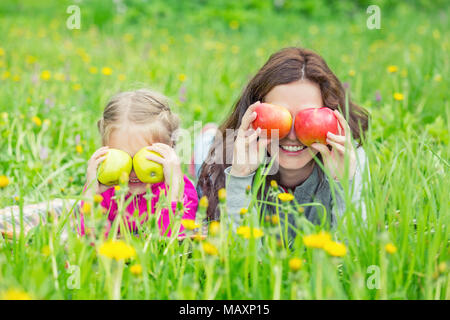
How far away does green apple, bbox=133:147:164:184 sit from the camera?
1.80 m

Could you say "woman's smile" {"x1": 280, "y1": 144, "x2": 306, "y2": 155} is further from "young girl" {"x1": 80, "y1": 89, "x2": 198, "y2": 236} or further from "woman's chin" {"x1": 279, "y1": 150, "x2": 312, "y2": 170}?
"young girl" {"x1": 80, "y1": 89, "x2": 198, "y2": 236}

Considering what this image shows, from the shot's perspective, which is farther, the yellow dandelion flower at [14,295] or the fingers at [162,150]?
the fingers at [162,150]

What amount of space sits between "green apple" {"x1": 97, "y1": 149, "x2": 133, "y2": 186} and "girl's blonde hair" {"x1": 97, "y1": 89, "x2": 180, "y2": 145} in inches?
9.4

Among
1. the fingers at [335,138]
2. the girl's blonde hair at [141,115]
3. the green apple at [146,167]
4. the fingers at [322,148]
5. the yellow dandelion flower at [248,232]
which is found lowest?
the yellow dandelion flower at [248,232]

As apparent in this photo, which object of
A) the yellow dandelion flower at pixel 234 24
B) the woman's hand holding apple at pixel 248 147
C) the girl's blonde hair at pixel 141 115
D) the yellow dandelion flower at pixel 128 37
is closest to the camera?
the woman's hand holding apple at pixel 248 147

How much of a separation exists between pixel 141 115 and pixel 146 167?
339mm

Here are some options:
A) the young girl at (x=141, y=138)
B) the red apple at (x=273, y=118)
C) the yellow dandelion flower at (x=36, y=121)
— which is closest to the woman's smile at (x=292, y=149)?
the red apple at (x=273, y=118)

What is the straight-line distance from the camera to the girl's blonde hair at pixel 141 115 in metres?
2.03

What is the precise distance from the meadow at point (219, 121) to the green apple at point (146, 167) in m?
0.29

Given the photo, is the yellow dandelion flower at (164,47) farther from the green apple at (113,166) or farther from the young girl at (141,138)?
the green apple at (113,166)

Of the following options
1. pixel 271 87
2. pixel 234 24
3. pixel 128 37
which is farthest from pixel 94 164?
pixel 234 24

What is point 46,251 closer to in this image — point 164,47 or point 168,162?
point 168,162

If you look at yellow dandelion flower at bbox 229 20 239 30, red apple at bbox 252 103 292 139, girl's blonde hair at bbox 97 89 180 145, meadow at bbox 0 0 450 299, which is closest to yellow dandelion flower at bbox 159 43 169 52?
meadow at bbox 0 0 450 299

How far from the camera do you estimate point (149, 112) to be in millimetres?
2088
